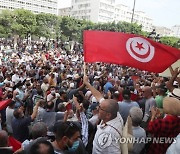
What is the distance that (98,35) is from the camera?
5203 millimetres

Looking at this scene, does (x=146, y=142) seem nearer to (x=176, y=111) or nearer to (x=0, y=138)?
(x=176, y=111)

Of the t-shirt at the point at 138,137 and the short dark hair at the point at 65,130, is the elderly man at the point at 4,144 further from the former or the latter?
the t-shirt at the point at 138,137

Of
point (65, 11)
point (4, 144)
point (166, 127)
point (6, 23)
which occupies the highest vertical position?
point (65, 11)

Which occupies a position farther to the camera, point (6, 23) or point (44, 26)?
point (44, 26)

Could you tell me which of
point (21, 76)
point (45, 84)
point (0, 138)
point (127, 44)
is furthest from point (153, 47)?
point (21, 76)

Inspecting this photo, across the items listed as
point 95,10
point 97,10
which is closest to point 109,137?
point 97,10

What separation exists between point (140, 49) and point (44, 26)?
45.7 metres

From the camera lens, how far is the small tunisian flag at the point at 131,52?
4984 millimetres

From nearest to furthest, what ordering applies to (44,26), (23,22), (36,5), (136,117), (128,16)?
1. (136,117)
2. (23,22)
3. (44,26)
4. (36,5)
5. (128,16)

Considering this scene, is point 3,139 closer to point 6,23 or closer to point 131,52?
point 131,52

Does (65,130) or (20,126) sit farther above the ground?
(65,130)

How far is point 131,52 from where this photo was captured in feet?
16.4

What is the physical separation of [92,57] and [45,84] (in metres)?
4.79

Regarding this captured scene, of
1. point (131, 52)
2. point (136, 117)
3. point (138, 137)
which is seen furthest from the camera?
point (131, 52)
